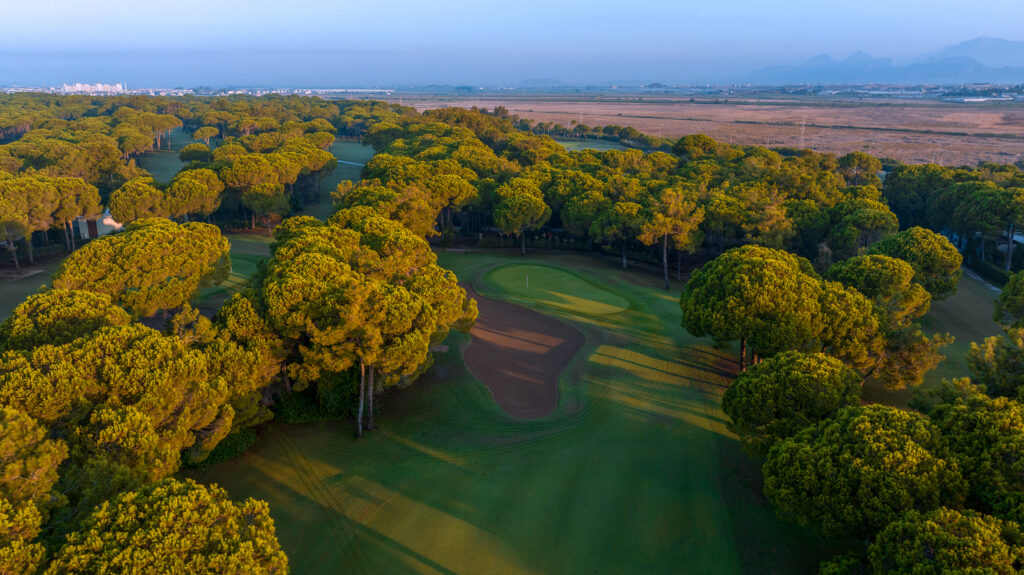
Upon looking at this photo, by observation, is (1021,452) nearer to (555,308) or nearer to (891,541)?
(891,541)

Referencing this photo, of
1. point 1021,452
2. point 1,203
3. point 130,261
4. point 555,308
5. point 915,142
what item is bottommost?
point 555,308

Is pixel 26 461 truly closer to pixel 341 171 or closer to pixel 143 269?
pixel 143 269

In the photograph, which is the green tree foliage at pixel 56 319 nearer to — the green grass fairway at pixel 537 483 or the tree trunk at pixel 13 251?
the green grass fairway at pixel 537 483

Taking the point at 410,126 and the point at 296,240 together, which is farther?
the point at 410,126

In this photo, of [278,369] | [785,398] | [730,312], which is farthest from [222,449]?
[730,312]

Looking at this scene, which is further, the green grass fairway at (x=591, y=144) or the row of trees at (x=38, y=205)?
the green grass fairway at (x=591, y=144)

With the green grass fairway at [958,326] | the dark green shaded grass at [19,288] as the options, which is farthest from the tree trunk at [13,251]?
the green grass fairway at [958,326]

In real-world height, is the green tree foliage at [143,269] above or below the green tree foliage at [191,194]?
below
